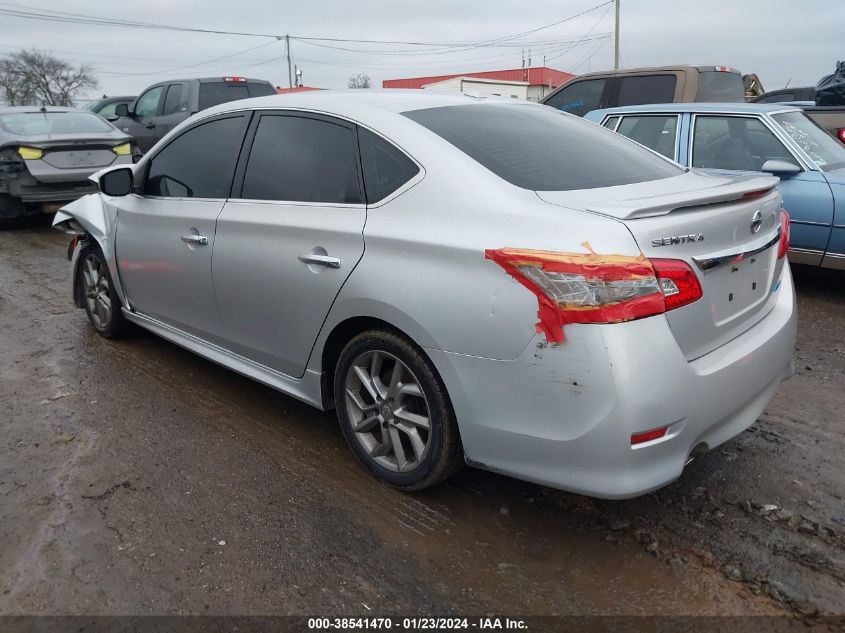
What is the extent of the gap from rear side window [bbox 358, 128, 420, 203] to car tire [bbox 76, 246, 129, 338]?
8.73 feet

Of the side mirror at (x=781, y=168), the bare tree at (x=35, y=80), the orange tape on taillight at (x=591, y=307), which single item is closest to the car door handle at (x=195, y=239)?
the orange tape on taillight at (x=591, y=307)

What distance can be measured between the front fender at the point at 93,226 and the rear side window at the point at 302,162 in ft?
5.39

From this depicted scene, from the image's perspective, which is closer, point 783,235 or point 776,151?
point 783,235

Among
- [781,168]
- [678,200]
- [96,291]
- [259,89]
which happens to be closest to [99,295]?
[96,291]

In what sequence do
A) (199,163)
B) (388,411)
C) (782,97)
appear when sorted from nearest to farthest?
1. (388,411)
2. (199,163)
3. (782,97)

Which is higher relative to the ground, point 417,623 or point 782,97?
point 782,97

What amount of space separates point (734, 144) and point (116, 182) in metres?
5.20

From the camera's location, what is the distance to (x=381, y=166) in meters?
3.02

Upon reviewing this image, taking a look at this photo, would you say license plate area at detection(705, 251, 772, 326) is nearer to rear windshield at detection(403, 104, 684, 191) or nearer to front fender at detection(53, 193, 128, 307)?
rear windshield at detection(403, 104, 684, 191)

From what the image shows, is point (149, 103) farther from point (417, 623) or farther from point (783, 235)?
point (417, 623)

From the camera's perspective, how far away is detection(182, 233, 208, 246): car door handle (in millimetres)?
3748

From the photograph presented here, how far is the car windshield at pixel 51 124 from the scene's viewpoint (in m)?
9.74

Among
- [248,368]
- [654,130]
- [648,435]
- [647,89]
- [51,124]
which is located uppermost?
[647,89]

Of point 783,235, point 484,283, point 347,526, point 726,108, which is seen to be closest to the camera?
point 484,283
